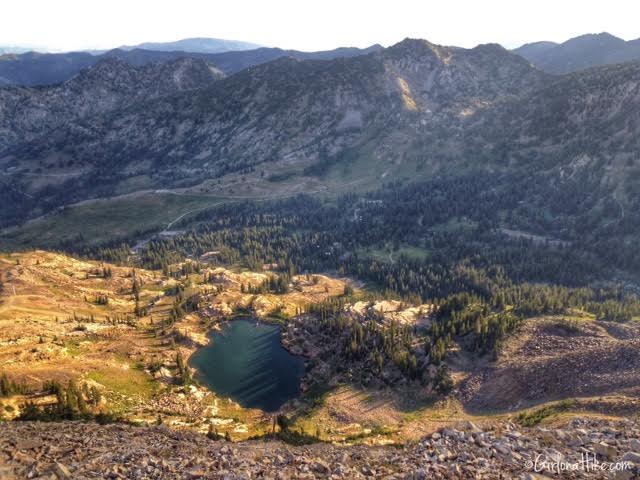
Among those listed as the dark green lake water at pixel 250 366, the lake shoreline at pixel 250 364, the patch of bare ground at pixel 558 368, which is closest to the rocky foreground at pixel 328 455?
the patch of bare ground at pixel 558 368

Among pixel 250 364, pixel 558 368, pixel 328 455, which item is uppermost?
pixel 328 455

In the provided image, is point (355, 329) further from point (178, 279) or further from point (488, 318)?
point (178, 279)

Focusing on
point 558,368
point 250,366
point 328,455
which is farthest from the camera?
point 250,366

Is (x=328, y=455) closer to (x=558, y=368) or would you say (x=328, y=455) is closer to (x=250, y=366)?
(x=558, y=368)

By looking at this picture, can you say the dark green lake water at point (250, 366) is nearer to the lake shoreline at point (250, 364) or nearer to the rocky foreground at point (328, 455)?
the lake shoreline at point (250, 364)

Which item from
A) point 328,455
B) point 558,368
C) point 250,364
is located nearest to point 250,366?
point 250,364

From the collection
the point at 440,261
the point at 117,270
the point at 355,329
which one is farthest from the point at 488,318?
the point at 117,270
